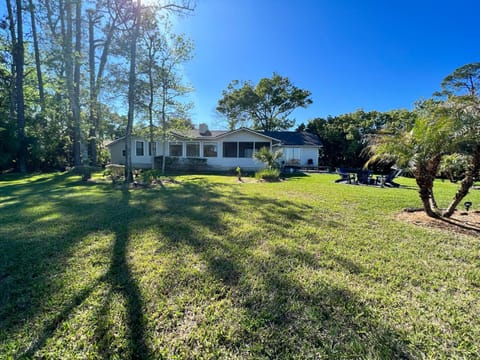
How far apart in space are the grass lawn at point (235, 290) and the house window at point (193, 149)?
49.4 feet

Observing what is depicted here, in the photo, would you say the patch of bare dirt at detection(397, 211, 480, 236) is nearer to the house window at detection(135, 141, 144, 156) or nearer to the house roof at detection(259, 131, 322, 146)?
the house roof at detection(259, 131, 322, 146)

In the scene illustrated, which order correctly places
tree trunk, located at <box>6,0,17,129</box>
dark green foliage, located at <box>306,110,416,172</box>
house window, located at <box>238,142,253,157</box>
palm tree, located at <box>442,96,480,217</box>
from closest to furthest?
palm tree, located at <box>442,96,480,217</box> → tree trunk, located at <box>6,0,17,129</box> → house window, located at <box>238,142,253,157</box> → dark green foliage, located at <box>306,110,416,172</box>

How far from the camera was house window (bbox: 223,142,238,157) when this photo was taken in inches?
Answer: 738

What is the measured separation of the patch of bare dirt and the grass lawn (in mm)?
439

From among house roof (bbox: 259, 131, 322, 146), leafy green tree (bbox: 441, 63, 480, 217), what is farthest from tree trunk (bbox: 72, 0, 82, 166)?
house roof (bbox: 259, 131, 322, 146)

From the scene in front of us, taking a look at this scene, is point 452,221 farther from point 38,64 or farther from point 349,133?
point 38,64

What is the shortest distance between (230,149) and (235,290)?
1739 cm

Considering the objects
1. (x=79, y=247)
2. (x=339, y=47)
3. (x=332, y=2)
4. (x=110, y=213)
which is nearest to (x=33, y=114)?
(x=110, y=213)

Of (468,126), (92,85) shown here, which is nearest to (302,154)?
(468,126)

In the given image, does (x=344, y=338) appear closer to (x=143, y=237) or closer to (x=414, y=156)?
(x=143, y=237)

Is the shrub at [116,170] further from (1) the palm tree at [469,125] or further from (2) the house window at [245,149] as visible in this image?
(1) the palm tree at [469,125]

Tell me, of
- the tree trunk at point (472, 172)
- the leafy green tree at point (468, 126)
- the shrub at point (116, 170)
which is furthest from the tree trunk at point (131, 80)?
the tree trunk at point (472, 172)

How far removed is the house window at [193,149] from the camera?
19.0m

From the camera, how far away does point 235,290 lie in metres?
2.20
